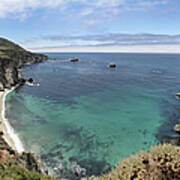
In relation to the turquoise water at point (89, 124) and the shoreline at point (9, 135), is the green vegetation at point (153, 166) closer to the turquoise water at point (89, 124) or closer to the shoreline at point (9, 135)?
the turquoise water at point (89, 124)

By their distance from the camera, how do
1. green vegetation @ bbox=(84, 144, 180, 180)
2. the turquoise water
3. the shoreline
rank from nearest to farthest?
1. green vegetation @ bbox=(84, 144, 180, 180)
2. the turquoise water
3. the shoreline

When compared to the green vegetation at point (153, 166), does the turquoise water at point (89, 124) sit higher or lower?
lower

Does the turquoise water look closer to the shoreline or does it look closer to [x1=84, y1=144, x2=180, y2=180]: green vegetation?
the shoreline

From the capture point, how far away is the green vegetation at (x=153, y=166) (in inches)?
341

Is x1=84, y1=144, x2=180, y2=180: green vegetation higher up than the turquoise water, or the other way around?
x1=84, y1=144, x2=180, y2=180: green vegetation

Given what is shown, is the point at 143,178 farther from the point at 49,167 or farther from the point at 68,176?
the point at 49,167

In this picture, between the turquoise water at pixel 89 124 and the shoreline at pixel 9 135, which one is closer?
the turquoise water at pixel 89 124

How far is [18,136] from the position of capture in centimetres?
2744

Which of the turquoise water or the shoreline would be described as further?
the shoreline

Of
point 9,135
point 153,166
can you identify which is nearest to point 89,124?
point 9,135

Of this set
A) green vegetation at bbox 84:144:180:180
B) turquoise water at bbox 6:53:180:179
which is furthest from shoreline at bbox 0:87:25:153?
green vegetation at bbox 84:144:180:180

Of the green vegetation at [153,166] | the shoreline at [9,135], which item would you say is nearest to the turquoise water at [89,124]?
the shoreline at [9,135]

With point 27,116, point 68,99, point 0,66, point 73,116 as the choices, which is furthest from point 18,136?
point 0,66

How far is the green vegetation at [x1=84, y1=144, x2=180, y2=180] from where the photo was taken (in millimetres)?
8672
